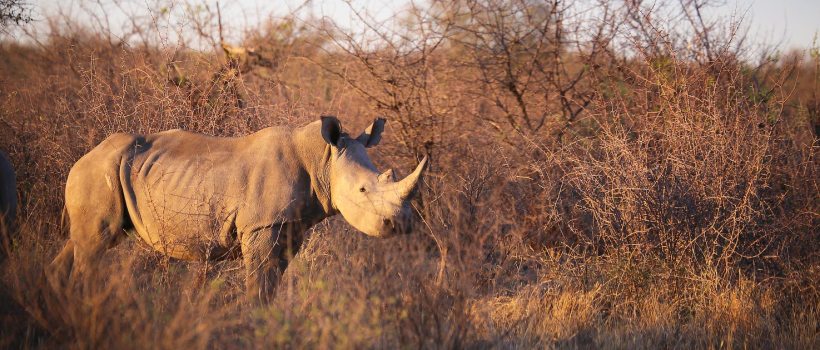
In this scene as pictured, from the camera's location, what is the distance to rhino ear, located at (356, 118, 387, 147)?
614 centimetres

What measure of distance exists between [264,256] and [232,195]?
45 cm

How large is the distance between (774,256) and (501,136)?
297 centimetres

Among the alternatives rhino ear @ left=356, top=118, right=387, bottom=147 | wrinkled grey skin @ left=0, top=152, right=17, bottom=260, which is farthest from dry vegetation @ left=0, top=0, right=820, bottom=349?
rhino ear @ left=356, top=118, right=387, bottom=147

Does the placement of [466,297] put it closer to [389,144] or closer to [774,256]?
[774,256]

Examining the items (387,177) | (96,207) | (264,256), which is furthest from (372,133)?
(96,207)

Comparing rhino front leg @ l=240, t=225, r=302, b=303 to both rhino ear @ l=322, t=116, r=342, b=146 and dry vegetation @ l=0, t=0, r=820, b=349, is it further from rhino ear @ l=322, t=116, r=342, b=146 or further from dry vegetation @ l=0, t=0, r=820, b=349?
rhino ear @ l=322, t=116, r=342, b=146

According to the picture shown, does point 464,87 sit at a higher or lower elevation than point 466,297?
higher

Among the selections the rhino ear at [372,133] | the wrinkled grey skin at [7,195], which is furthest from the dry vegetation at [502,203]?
the rhino ear at [372,133]

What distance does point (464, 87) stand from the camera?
349 inches

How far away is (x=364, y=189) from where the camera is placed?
18.5 ft

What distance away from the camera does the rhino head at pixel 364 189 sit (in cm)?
543

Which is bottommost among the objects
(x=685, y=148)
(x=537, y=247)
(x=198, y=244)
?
(x=537, y=247)

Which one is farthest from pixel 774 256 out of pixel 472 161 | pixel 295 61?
pixel 295 61

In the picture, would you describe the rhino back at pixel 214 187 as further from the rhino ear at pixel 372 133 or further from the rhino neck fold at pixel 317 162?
the rhino ear at pixel 372 133
